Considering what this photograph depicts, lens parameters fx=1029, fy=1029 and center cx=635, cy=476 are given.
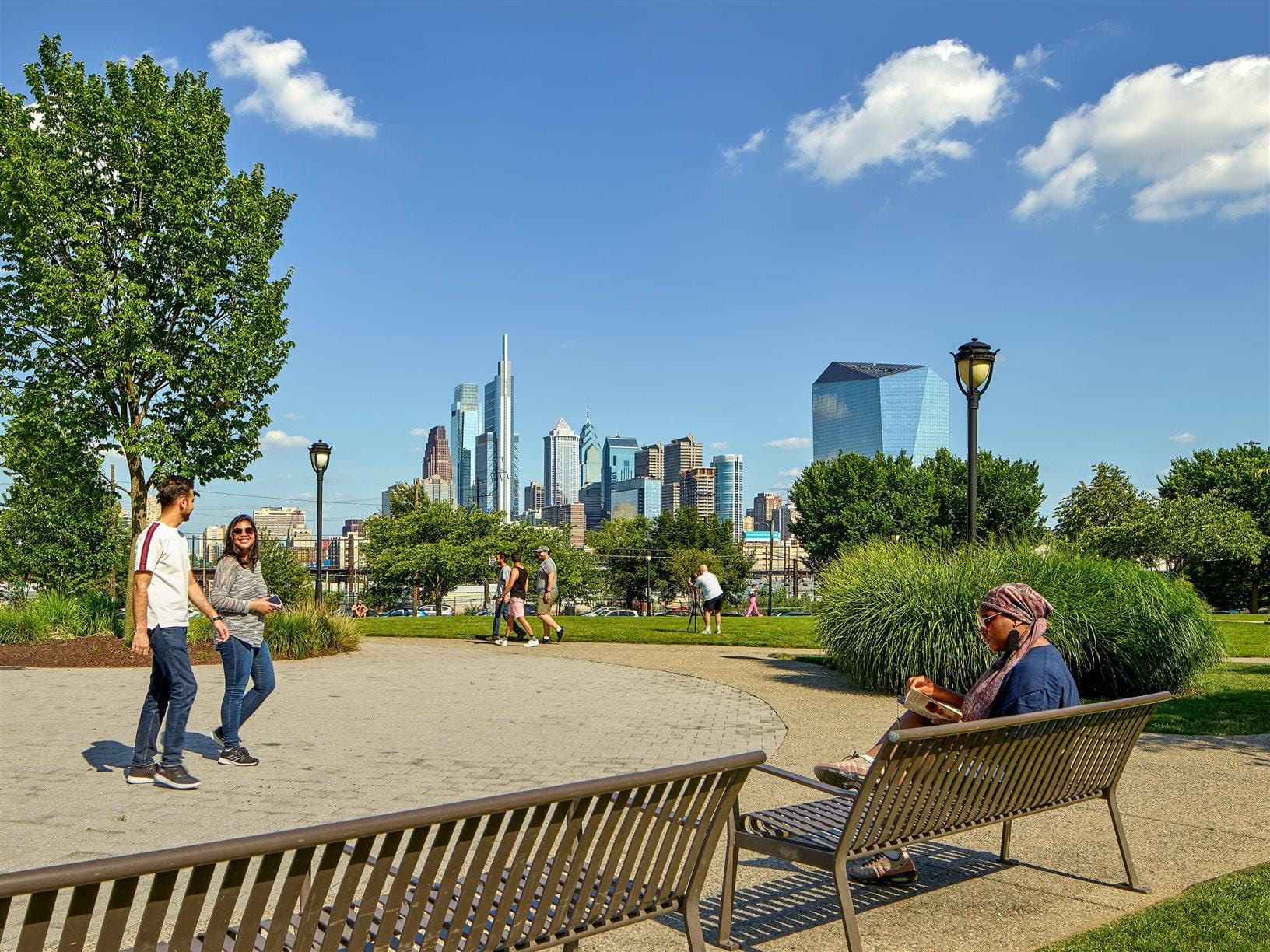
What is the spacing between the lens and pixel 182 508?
6.93 metres

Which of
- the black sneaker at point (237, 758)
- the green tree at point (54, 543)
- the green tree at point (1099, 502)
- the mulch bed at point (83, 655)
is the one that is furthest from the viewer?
the green tree at point (1099, 502)

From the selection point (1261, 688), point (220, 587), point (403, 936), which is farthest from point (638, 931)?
point (1261, 688)

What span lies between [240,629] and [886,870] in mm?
4861

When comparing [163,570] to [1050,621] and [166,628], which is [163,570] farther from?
[1050,621]

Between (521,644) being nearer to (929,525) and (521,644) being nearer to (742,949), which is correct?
(742,949)

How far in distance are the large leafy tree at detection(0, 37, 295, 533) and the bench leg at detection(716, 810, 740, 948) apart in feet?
45.8

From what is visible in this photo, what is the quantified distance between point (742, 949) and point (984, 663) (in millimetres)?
7260

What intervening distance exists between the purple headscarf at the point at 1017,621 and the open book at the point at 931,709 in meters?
0.09

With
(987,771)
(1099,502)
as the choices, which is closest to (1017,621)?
(987,771)

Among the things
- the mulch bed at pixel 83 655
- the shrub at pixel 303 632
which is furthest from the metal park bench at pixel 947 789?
the shrub at pixel 303 632

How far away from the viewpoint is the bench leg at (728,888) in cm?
420

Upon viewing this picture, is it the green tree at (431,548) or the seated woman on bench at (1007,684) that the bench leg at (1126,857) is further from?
the green tree at (431,548)

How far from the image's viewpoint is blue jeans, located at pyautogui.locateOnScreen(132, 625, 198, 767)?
6680 mm

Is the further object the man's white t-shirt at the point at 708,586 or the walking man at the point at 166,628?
the man's white t-shirt at the point at 708,586
